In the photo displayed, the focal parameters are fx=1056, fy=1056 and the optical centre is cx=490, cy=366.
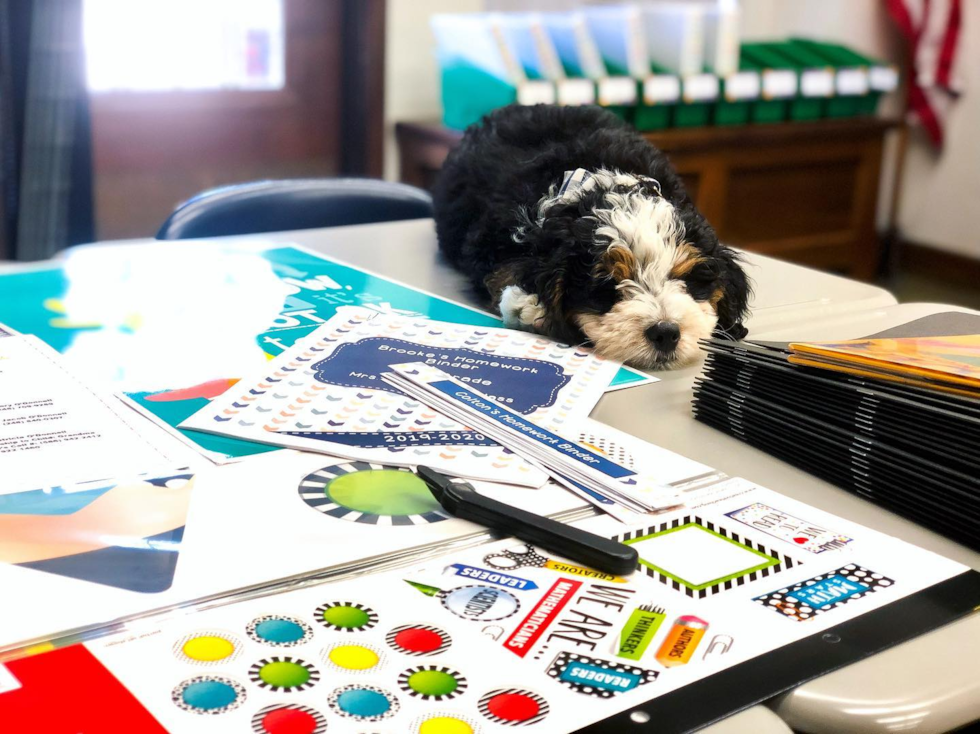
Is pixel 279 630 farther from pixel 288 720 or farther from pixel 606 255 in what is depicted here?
pixel 606 255

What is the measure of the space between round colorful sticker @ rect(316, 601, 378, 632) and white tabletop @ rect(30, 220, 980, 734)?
0.72 feet

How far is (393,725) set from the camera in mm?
562

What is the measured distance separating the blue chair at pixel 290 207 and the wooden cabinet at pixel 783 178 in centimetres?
102

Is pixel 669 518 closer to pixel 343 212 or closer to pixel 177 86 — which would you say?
pixel 343 212

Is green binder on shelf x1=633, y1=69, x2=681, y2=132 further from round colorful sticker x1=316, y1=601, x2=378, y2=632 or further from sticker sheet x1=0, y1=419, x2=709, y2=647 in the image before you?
round colorful sticker x1=316, y1=601, x2=378, y2=632

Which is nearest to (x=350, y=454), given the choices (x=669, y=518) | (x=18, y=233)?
(x=669, y=518)

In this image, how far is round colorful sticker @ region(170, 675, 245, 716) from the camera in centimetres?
56

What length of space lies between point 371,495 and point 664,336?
1.67ft

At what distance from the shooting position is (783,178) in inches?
148

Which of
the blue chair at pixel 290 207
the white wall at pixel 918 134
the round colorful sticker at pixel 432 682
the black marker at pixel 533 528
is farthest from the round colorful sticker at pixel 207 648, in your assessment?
the white wall at pixel 918 134

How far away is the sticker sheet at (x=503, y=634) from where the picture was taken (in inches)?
22.6

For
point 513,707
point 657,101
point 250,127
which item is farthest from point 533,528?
point 250,127

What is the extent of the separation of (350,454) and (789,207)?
3.24m

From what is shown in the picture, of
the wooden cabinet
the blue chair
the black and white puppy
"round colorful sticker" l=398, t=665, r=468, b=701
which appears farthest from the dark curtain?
"round colorful sticker" l=398, t=665, r=468, b=701
